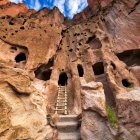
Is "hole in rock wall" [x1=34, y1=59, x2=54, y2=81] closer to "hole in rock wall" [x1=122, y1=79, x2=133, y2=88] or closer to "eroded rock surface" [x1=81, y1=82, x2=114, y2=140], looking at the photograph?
"hole in rock wall" [x1=122, y1=79, x2=133, y2=88]

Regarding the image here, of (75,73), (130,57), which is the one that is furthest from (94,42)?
(75,73)

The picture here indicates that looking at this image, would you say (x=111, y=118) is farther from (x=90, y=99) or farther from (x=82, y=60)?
(x=82, y=60)

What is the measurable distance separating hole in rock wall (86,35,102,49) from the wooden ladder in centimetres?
688

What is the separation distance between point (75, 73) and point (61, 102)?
3769 millimetres

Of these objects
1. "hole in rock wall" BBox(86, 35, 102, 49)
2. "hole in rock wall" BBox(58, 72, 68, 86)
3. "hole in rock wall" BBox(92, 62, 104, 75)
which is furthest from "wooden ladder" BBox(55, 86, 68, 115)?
"hole in rock wall" BBox(86, 35, 102, 49)

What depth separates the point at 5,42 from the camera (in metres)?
17.7

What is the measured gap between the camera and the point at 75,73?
14.8m

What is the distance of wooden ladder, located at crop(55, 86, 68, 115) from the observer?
401 inches

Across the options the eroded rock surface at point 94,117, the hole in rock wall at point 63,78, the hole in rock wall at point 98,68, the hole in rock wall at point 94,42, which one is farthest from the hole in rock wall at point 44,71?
the eroded rock surface at point 94,117

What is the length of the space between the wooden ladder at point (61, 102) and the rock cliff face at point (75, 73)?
0.42m

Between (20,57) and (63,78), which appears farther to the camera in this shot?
(20,57)

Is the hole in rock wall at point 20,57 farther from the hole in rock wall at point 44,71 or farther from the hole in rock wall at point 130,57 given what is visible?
the hole in rock wall at point 130,57

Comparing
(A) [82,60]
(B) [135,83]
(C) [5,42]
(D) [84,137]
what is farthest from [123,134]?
(C) [5,42]

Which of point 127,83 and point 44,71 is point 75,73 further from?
point 127,83
